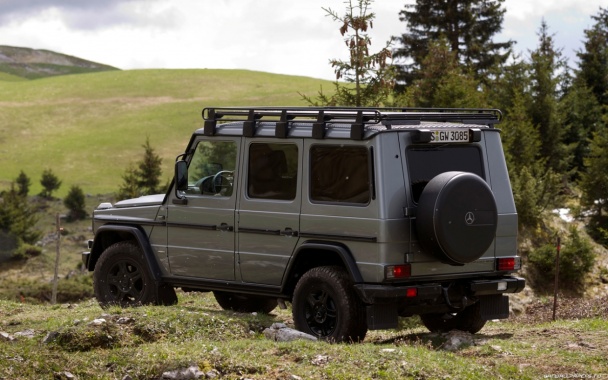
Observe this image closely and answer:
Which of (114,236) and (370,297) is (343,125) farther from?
(114,236)

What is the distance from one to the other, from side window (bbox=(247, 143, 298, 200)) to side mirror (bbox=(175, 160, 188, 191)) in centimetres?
97

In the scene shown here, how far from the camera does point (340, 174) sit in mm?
11062

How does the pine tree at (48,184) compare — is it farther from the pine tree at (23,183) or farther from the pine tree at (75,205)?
the pine tree at (75,205)

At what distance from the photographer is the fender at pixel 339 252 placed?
10.7 meters

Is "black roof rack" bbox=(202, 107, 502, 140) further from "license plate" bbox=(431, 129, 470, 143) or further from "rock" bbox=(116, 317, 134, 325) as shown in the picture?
"rock" bbox=(116, 317, 134, 325)

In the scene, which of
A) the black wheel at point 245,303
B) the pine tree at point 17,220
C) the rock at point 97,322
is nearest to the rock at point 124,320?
the rock at point 97,322

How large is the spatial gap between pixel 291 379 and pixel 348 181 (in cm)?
271

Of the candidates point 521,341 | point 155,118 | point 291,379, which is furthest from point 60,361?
point 155,118

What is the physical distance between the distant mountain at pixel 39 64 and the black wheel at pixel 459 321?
15796 cm

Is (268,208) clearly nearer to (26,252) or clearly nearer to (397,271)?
(397,271)

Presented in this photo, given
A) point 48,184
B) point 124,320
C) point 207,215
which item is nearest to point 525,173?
point 207,215

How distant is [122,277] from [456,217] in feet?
16.1

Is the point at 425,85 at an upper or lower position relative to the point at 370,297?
upper

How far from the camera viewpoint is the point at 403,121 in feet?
36.2
